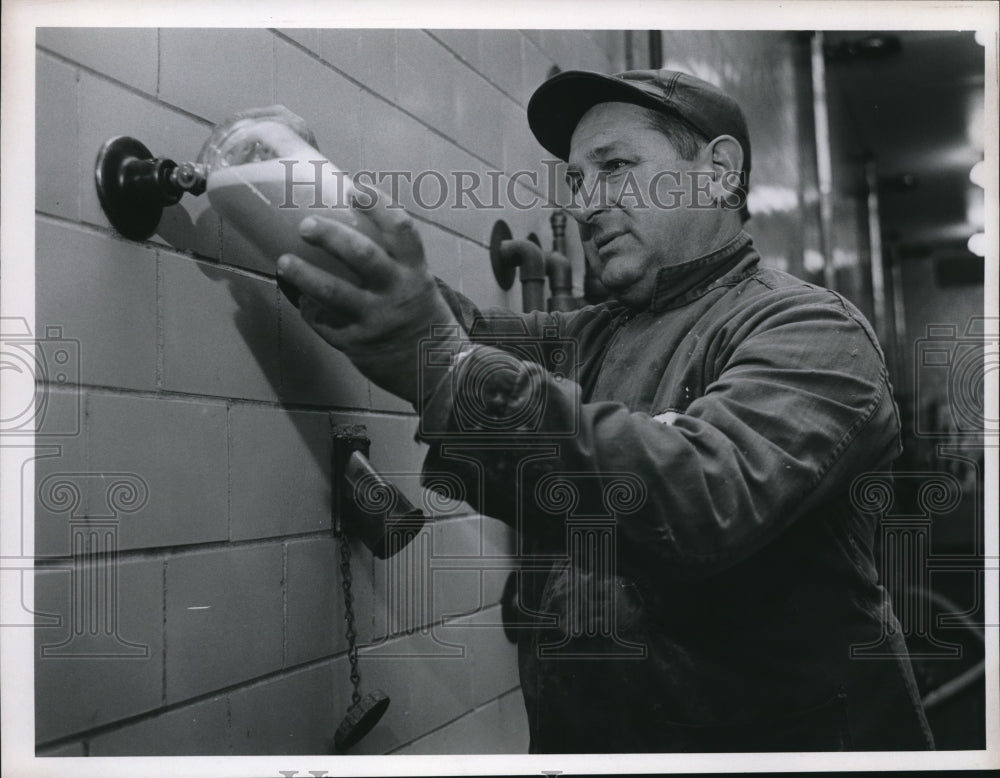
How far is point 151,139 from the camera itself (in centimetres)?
107

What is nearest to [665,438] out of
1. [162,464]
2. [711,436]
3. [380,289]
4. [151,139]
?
[711,436]

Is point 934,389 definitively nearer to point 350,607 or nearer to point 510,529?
point 510,529

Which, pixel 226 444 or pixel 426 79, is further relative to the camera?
pixel 426 79

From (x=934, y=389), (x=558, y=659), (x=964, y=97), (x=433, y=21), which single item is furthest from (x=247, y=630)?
(x=964, y=97)

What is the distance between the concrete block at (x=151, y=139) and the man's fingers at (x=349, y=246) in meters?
0.23

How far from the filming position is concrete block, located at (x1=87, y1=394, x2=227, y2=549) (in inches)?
40.0

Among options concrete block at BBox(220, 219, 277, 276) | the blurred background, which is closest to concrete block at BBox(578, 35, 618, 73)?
the blurred background

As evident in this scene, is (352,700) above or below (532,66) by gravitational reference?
below

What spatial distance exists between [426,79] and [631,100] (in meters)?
0.32

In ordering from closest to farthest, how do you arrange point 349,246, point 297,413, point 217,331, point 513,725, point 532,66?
point 349,246 < point 217,331 < point 297,413 < point 513,725 < point 532,66

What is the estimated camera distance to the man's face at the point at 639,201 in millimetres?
1281

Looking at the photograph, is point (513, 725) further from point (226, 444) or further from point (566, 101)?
point (566, 101)

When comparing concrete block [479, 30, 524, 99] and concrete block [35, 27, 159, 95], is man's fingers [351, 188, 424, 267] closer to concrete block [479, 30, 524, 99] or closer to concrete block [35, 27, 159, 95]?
concrete block [35, 27, 159, 95]

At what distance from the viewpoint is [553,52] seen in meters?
1.51
